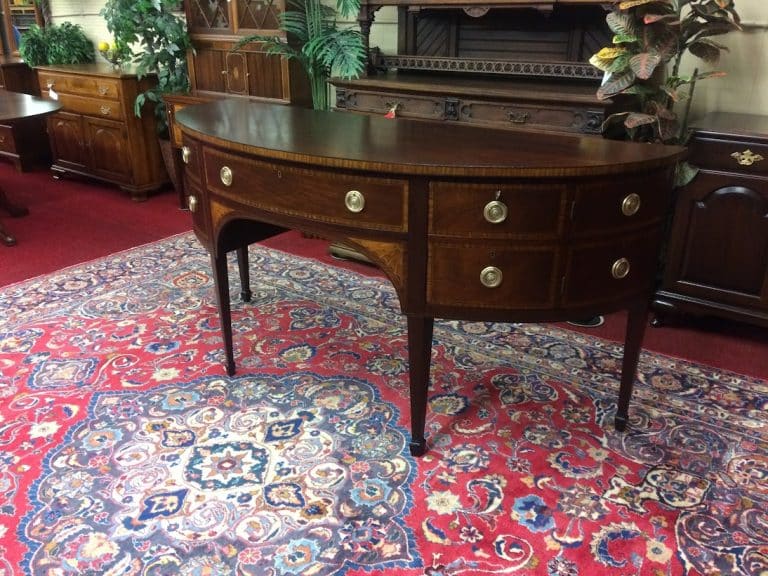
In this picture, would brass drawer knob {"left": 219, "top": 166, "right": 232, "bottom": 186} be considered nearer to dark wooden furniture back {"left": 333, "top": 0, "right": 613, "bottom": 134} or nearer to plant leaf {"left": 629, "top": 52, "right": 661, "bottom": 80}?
dark wooden furniture back {"left": 333, "top": 0, "right": 613, "bottom": 134}

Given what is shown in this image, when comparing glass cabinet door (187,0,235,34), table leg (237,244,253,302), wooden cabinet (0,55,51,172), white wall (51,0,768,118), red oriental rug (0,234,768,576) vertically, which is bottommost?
red oriental rug (0,234,768,576)

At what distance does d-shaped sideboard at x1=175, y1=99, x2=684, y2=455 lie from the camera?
62.7 inches

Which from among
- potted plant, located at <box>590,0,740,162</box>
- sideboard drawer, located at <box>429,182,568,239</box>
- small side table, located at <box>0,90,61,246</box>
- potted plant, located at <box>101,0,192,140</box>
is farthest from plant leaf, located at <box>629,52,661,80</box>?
small side table, located at <box>0,90,61,246</box>

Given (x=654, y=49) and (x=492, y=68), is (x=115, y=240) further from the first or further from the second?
(x=654, y=49)

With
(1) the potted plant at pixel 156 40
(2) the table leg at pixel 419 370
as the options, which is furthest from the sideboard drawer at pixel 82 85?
(2) the table leg at pixel 419 370

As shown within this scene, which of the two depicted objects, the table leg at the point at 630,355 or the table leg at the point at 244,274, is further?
the table leg at the point at 244,274

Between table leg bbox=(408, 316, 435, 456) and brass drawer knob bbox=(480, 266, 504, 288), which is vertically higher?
brass drawer knob bbox=(480, 266, 504, 288)

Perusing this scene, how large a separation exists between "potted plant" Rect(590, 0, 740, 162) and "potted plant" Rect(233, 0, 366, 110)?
1.36 metres

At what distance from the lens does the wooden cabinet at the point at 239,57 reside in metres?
3.80

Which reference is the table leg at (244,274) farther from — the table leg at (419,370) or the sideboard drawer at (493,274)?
the sideboard drawer at (493,274)

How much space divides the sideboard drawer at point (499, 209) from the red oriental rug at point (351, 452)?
2.59ft

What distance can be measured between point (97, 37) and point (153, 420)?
4.65 m

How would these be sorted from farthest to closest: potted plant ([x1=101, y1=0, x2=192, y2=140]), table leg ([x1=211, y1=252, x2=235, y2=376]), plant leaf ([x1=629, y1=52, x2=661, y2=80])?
potted plant ([x1=101, y1=0, x2=192, y2=140]) < plant leaf ([x1=629, y1=52, x2=661, y2=80]) < table leg ([x1=211, y1=252, x2=235, y2=376])

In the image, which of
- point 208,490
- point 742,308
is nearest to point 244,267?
point 208,490
